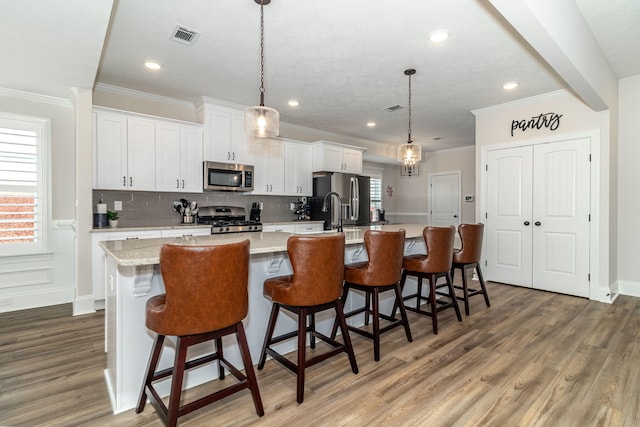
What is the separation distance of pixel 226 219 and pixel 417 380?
3572 mm

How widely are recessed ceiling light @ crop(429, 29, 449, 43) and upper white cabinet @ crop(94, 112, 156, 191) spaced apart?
11.0 feet

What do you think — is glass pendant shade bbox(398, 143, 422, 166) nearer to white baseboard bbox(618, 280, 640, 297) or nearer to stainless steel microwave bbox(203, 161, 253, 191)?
stainless steel microwave bbox(203, 161, 253, 191)

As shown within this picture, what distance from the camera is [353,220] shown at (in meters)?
6.02

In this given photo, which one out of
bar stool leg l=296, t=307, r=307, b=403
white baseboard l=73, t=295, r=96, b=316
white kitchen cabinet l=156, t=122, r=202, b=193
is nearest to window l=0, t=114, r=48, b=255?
white baseboard l=73, t=295, r=96, b=316

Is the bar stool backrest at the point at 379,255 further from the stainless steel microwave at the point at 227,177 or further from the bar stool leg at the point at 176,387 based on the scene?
the stainless steel microwave at the point at 227,177

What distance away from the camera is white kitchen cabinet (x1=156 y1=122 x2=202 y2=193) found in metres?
4.21

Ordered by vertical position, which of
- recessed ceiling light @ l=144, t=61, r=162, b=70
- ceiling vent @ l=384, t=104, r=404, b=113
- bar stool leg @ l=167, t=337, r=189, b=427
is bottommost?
bar stool leg @ l=167, t=337, r=189, b=427

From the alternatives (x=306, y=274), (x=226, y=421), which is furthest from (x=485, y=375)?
(x=226, y=421)

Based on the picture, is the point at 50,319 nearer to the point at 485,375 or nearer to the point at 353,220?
the point at 485,375

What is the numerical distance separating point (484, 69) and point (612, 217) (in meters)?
2.46

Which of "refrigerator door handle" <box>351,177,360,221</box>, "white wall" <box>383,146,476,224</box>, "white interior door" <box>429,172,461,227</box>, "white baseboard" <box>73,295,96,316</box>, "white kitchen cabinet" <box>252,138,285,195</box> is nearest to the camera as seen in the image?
"white baseboard" <box>73,295,96,316</box>

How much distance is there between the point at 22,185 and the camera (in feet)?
11.9

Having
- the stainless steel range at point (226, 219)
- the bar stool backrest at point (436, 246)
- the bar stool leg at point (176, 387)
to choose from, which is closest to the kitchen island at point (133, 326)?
the bar stool leg at point (176, 387)

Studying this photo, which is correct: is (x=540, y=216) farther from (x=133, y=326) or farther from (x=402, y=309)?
(x=133, y=326)
